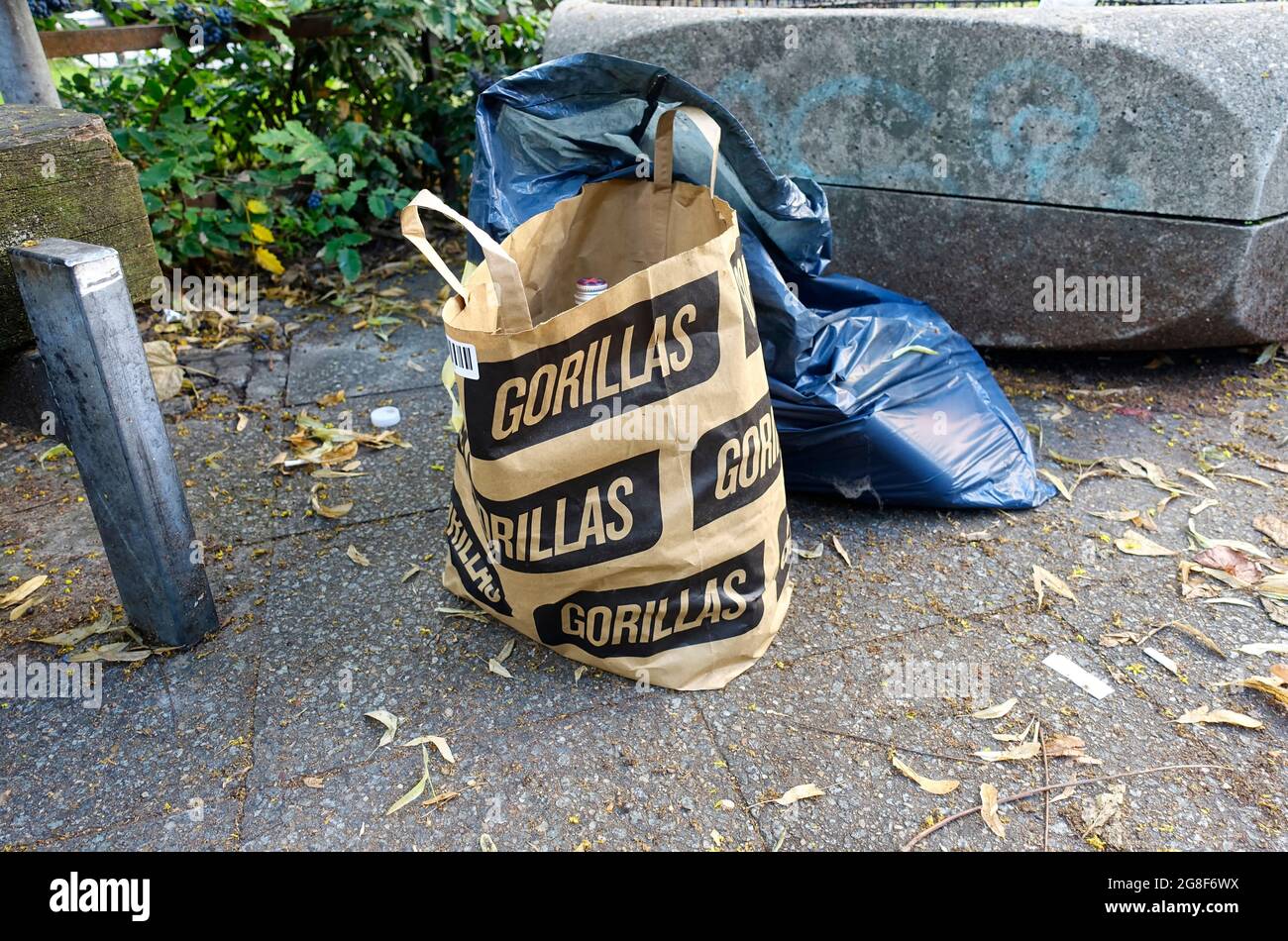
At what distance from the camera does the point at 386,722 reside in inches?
71.0

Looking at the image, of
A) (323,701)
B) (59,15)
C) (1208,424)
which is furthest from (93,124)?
(1208,424)

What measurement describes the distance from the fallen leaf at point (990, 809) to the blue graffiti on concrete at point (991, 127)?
1878mm

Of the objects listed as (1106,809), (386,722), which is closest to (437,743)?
(386,722)

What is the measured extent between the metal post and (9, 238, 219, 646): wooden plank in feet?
5.17

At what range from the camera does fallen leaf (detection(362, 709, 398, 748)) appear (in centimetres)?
177

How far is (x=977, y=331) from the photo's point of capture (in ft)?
10.1

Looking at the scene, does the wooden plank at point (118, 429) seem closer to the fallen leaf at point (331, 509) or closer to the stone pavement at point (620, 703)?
the stone pavement at point (620, 703)

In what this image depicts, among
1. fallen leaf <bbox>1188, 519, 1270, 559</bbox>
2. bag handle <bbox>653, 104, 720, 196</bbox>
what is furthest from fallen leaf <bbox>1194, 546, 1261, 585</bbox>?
bag handle <bbox>653, 104, 720, 196</bbox>

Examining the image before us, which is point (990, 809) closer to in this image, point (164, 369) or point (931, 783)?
point (931, 783)

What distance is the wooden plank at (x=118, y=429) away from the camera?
163 centimetres

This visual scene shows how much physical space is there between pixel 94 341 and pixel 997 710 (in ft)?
6.17

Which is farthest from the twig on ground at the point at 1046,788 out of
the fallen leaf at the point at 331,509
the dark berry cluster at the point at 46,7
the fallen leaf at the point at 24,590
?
the dark berry cluster at the point at 46,7

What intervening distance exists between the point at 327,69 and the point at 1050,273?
10.4ft

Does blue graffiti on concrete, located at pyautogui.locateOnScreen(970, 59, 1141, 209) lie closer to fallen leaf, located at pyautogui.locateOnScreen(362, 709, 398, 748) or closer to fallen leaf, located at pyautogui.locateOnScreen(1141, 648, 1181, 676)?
fallen leaf, located at pyautogui.locateOnScreen(1141, 648, 1181, 676)
